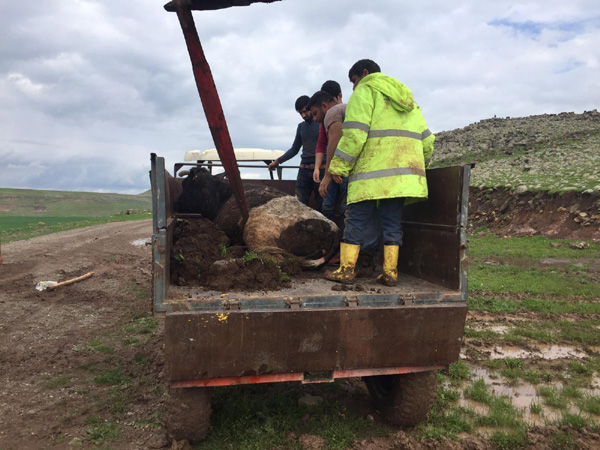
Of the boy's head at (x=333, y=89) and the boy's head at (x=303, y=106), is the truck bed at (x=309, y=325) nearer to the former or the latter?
the boy's head at (x=333, y=89)

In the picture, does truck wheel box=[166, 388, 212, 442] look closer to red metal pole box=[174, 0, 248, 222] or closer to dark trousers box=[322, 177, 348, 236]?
red metal pole box=[174, 0, 248, 222]

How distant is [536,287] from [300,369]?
7.28 meters

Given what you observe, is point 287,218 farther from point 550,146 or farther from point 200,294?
point 550,146

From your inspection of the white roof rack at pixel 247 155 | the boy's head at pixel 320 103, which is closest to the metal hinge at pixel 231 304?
the boy's head at pixel 320 103

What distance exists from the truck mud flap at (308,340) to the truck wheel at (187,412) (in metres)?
0.33

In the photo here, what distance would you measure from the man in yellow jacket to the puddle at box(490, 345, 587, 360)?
257cm

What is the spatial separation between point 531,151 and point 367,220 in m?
25.2

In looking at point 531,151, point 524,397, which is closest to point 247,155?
point 524,397

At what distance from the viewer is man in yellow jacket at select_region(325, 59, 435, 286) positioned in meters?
3.52

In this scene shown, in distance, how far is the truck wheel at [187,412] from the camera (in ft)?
9.89

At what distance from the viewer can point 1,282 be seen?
8211mm

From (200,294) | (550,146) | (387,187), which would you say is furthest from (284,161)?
(550,146)

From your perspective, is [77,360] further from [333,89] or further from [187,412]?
[333,89]

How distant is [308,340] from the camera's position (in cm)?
288
